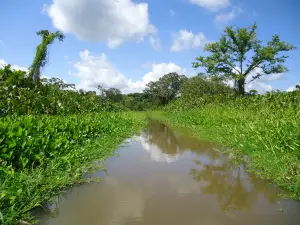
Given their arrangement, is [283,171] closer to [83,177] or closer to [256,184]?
[256,184]

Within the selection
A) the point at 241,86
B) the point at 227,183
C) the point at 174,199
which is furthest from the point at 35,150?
the point at 241,86

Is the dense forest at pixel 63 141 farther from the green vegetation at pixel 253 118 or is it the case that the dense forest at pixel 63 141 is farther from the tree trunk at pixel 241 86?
the tree trunk at pixel 241 86

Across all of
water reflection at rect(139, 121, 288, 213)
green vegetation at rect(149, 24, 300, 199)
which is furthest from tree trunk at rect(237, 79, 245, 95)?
water reflection at rect(139, 121, 288, 213)

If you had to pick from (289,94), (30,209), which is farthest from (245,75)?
(30,209)

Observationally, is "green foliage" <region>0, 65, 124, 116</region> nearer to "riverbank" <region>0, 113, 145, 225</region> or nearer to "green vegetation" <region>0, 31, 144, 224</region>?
"green vegetation" <region>0, 31, 144, 224</region>

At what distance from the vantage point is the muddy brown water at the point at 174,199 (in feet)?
9.15

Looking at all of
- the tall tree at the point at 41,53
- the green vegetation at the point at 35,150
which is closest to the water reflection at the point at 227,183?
the green vegetation at the point at 35,150

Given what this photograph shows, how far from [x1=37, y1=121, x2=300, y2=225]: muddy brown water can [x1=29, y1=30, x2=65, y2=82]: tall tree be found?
14.9 metres

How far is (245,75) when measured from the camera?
26641mm

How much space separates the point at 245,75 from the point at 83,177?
25.5 m

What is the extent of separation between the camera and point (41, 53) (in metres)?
17.9

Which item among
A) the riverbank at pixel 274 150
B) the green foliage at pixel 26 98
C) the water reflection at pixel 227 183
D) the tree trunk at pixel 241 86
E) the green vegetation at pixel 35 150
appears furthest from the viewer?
the tree trunk at pixel 241 86

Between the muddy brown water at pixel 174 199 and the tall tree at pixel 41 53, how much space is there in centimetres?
1494

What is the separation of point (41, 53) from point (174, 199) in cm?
1733
